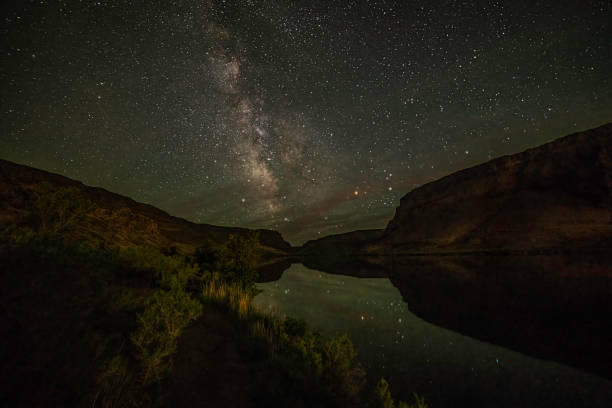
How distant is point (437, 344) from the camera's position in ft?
29.4

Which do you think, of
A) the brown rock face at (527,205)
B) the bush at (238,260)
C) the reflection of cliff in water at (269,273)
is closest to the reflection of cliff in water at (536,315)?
the bush at (238,260)

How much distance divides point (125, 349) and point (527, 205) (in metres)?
90.9

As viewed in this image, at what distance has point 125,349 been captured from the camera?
15.0 feet

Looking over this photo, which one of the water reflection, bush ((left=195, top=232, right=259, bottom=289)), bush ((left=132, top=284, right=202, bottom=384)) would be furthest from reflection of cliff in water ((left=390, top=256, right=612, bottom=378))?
bush ((left=132, top=284, right=202, bottom=384))

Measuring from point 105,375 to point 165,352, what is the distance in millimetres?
1061

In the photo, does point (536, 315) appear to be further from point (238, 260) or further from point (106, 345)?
point (106, 345)

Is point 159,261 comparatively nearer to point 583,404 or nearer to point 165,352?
point 165,352

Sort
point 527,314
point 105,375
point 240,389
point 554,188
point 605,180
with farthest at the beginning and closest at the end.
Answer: point 554,188, point 605,180, point 527,314, point 240,389, point 105,375

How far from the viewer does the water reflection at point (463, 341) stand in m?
6.06

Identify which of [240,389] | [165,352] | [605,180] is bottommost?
[240,389]

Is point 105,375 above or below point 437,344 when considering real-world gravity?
above

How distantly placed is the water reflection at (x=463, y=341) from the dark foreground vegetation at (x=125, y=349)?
1.48 metres

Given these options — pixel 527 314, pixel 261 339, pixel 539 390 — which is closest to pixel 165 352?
pixel 261 339

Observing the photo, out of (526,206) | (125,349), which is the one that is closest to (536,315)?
(125,349)
